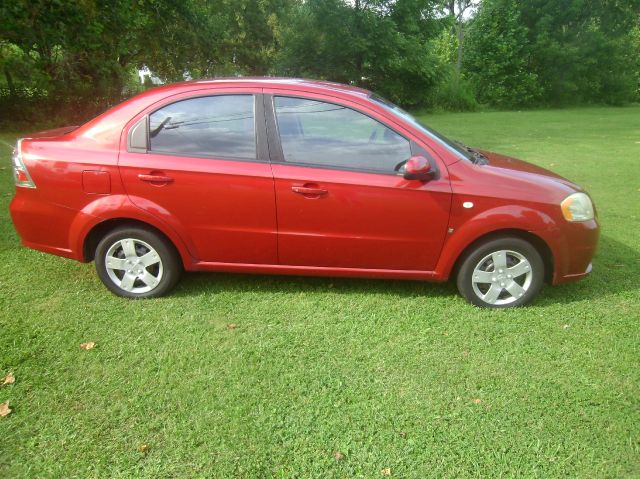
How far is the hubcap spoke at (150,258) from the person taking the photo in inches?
150

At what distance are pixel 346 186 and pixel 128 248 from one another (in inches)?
67.6

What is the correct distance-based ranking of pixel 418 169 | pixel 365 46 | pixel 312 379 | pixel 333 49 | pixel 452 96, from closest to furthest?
pixel 312 379 → pixel 418 169 → pixel 365 46 → pixel 333 49 → pixel 452 96

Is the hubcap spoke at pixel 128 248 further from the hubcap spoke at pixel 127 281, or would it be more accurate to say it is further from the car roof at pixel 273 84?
the car roof at pixel 273 84

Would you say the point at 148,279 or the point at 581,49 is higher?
the point at 581,49

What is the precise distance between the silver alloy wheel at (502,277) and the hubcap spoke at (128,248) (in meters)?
2.58

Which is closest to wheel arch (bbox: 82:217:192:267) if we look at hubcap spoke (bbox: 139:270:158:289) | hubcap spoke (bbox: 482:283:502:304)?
→ hubcap spoke (bbox: 139:270:158:289)

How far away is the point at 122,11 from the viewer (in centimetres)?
1330

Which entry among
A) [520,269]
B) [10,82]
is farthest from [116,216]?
[10,82]

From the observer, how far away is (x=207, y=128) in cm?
365

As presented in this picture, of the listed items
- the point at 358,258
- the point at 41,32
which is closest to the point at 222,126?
the point at 358,258

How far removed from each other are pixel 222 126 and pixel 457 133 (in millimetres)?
13558

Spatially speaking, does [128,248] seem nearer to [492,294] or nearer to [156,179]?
[156,179]

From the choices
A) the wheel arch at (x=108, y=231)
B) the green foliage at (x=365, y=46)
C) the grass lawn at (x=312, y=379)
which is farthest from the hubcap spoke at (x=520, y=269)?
the green foliage at (x=365, y=46)

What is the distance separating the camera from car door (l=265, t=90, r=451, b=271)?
3561 mm
